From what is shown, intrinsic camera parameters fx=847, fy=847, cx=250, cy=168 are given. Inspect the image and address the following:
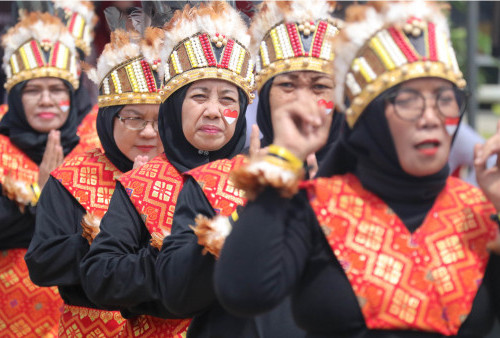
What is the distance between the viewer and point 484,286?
7.50 ft

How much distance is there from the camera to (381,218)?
2.31 m

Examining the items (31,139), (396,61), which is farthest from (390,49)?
(31,139)

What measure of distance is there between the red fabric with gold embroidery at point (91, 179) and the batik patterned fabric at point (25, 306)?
0.99 meters

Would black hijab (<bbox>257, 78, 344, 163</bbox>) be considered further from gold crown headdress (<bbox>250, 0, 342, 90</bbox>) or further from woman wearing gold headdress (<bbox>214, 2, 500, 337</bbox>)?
woman wearing gold headdress (<bbox>214, 2, 500, 337</bbox>)

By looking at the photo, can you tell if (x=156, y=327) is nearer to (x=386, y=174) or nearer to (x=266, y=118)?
(x=266, y=118)

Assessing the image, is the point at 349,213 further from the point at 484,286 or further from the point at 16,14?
the point at 16,14

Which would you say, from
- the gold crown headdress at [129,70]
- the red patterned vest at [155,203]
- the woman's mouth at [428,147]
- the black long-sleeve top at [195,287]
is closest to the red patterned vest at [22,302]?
the gold crown headdress at [129,70]

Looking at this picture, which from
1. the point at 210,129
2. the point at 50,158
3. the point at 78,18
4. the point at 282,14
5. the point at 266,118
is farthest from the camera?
the point at 78,18

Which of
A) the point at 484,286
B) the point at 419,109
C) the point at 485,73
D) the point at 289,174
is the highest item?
the point at 419,109

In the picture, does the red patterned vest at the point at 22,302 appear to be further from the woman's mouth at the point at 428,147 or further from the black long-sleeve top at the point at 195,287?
the woman's mouth at the point at 428,147

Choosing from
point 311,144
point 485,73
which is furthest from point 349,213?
point 485,73

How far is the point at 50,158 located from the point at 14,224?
43 cm

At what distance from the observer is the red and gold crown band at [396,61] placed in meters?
2.27

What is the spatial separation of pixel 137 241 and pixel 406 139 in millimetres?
1452
